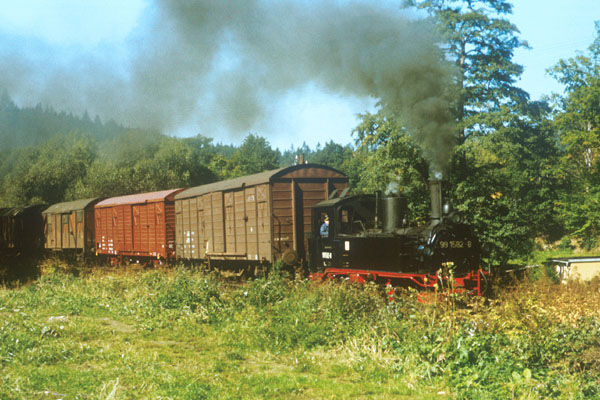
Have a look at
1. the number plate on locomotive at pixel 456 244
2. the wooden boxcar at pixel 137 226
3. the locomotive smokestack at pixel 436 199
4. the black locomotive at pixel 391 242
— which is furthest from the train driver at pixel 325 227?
the wooden boxcar at pixel 137 226

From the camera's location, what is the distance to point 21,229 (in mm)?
26500

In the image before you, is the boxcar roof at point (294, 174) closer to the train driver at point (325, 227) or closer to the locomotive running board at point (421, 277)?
the train driver at point (325, 227)

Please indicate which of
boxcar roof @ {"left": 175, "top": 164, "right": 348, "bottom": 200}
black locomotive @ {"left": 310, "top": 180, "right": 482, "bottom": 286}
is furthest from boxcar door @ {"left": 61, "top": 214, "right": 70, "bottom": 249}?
black locomotive @ {"left": 310, "top": 180, "right": 482, "bottom": 286}

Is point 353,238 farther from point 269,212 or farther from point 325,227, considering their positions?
point 269,212

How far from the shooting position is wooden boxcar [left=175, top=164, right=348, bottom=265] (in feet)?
49.2

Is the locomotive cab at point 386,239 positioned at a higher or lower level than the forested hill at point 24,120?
lower

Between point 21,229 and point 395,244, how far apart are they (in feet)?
71.2

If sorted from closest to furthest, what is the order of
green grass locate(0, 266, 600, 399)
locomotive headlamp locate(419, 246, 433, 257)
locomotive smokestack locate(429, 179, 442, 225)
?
green grass locate(0, 266, 600, 399) → locomotive headlamp locate(419, 246, 433, 257) → locomotive smokestack locate(429, 179, 442, 225)

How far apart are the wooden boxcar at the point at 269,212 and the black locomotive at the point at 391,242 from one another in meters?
1.73

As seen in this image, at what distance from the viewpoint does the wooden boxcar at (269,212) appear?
49.2 feet

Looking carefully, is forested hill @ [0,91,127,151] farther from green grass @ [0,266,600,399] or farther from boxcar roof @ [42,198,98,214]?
boxcar roof @ [42,198,98,214]

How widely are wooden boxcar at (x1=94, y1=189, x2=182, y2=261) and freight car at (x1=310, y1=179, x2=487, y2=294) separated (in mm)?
9471

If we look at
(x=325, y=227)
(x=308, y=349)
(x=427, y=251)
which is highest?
(x=325, y=227)

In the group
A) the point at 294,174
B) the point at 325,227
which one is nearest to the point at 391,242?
the point at 325,227
